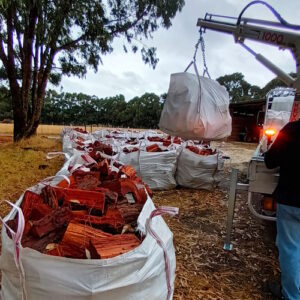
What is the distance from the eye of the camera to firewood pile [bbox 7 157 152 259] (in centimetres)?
148

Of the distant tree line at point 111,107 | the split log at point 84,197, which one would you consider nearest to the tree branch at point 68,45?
the split log at point 84,197

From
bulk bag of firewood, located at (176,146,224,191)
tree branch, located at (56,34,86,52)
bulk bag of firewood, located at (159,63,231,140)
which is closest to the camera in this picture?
bulk bag of firewood, located at (159,63,231,140)

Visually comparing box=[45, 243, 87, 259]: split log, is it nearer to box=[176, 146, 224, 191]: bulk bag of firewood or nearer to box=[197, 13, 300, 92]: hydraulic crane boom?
box=[197, 13, 300, 92]: hydraulic crane boom

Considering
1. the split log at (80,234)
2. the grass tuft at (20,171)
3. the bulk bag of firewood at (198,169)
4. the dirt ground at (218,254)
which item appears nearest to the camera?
the split log at (80,234)

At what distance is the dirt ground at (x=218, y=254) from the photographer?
243cm

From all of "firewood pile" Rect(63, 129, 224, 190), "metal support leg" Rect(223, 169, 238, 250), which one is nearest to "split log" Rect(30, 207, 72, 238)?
"metal support leg" Rect(223, 169, 238, 250)

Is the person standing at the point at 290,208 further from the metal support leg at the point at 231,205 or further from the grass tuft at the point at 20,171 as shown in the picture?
the grass tuft at the point at 20,171

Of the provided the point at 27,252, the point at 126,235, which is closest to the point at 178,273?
the point at 126,235

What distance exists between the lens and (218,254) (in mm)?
3055

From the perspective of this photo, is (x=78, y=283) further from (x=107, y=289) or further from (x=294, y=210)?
(x=294, y=210)

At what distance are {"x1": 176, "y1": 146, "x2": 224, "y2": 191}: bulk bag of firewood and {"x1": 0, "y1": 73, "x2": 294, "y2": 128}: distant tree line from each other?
3343 centimetres

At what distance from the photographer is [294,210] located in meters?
2.17

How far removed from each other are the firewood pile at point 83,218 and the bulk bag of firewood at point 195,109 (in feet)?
3.22

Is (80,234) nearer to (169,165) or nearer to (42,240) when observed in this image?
(42,240)
